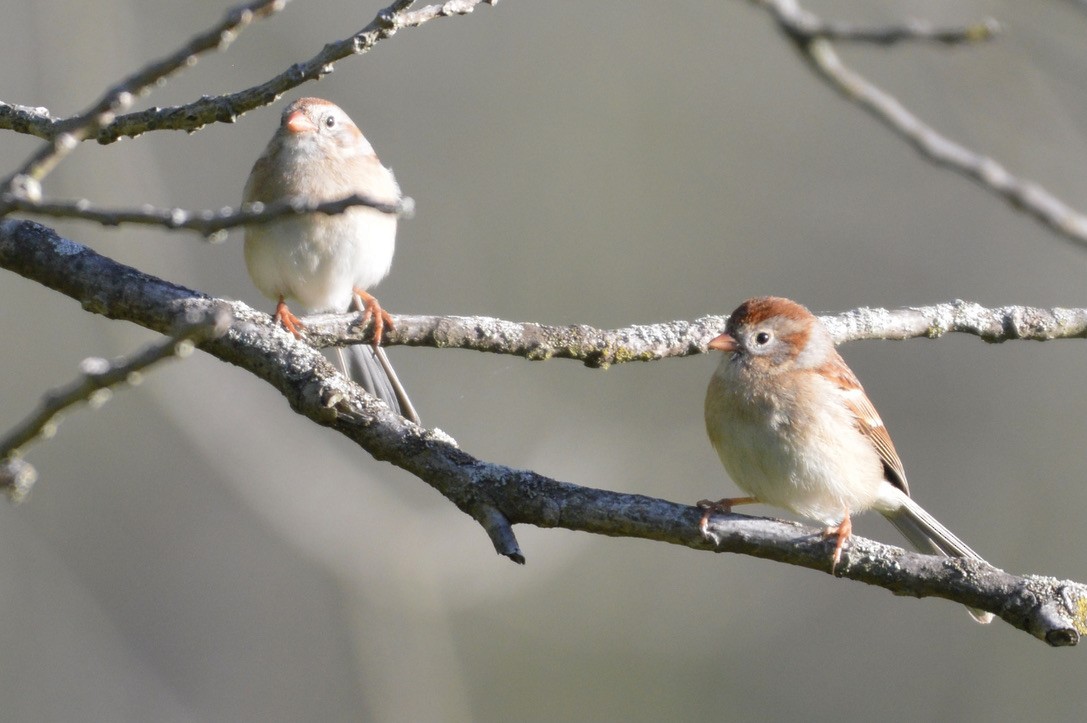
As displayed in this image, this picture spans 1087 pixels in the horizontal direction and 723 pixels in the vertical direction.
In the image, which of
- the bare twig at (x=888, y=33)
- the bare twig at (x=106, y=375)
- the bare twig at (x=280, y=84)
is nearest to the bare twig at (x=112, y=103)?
the bare twig at (x=106, y=375)

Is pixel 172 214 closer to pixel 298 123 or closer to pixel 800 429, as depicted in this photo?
pixel 800 429

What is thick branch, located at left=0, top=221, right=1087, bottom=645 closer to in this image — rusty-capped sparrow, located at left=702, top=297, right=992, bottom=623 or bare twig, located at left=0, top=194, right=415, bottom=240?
rusty-capped sparrow, located at left=702, top=297, right=992, bottom=623

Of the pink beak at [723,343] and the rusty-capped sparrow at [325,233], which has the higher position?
the rusty-capped sparrow at [325,233]

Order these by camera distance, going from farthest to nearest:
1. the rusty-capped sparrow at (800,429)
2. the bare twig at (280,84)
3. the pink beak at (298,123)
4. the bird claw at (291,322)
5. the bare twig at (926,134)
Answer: the pink beak at (298,123) → the rusty-capped sparrow at (800,429) → the bird claw at (291,322) → the bare twig at (280,84) → the bare twig at (926,134)

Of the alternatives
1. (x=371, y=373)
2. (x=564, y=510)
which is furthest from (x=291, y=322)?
(x=564, y=510)

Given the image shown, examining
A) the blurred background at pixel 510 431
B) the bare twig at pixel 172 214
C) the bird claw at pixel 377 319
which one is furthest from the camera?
the blurred background at pixel 510 431

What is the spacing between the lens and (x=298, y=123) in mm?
4832

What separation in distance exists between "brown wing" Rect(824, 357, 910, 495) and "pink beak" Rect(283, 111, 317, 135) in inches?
95.5

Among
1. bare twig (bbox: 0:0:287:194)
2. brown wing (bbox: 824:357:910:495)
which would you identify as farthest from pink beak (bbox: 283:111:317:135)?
bare twig (bbox: 0:0:287:194)

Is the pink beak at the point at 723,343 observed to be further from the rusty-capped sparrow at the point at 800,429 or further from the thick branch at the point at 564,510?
the thick branch at the point at 564,510

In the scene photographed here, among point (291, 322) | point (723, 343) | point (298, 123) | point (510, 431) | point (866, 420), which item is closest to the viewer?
point (291, 322)

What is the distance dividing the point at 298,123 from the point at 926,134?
10.8ft

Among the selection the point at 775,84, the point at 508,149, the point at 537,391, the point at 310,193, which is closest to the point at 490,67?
the point at 508,149

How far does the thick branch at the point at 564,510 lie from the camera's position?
2.68 meters
